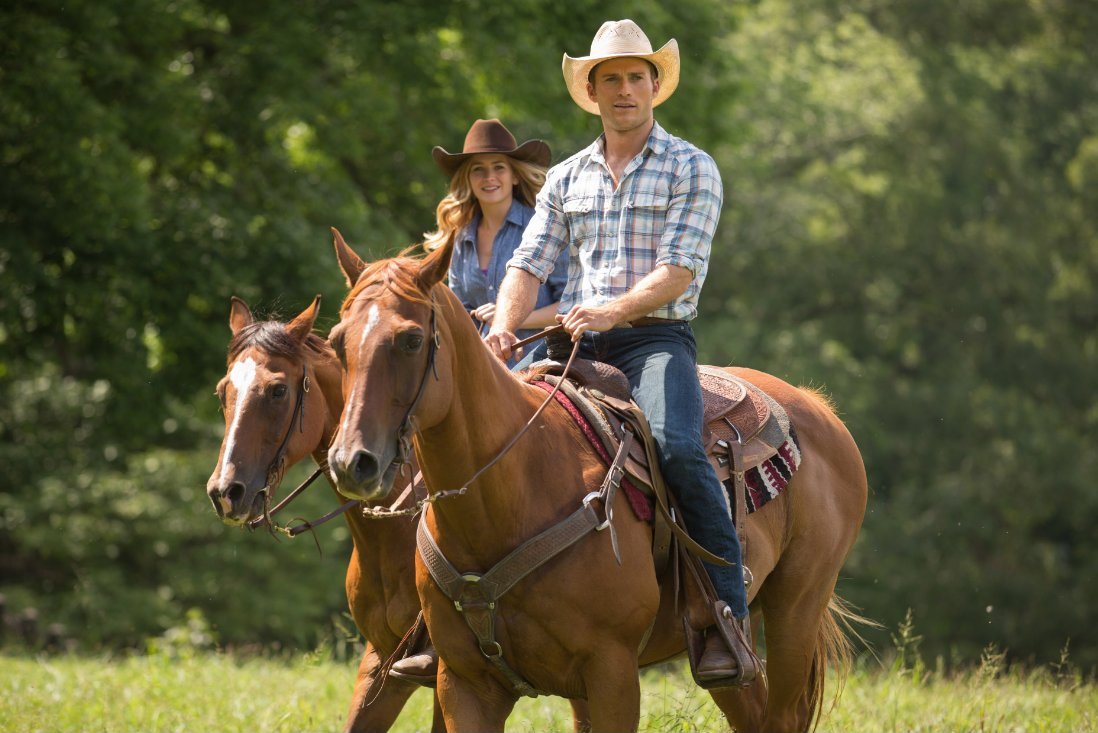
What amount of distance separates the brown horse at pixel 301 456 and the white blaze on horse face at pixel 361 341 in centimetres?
187

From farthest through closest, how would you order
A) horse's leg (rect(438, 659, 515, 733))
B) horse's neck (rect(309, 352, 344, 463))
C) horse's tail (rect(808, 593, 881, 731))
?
horse's tail (rect(808, 593, 881, 731)) < horse's neck (rect(309, 352, 344, 463)) < horse's leg (rect(438, 659, 515, 733))

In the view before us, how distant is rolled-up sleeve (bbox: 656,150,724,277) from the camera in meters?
5.65

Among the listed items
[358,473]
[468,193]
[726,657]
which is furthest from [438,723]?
[468,193]

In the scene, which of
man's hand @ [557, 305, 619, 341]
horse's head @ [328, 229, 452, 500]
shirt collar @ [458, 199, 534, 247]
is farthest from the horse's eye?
shirt collar @ [458, 199, 534, 247]

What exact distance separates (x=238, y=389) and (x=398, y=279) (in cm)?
196

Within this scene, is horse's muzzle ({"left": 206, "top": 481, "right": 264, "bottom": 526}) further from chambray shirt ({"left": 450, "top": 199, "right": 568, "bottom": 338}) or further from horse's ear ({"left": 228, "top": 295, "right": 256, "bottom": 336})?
chambray shirt ({"left": 450, "top": 199, "right": 568, "bottom": 338})

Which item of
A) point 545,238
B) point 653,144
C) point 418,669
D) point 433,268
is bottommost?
point 418,669

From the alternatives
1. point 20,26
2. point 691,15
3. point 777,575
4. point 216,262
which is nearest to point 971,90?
point 691,15

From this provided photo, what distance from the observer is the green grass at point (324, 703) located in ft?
26.7

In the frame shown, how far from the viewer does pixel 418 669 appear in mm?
5949

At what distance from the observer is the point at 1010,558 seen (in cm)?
2717

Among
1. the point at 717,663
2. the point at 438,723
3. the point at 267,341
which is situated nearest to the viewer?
the point at 717,663

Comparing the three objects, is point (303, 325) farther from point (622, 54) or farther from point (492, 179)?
point (622, 54)

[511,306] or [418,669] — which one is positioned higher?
[511,306]
